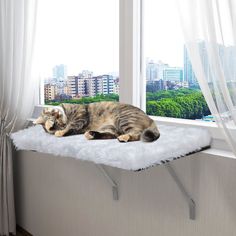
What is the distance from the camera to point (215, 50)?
1.25 meters

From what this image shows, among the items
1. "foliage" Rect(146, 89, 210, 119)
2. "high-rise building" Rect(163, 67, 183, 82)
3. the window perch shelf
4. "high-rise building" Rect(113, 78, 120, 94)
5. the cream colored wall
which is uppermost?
"high-rise building" Rect(163, 67, 183, 82)

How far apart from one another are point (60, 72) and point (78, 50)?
0.92 ft

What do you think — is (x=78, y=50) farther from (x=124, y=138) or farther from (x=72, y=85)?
(x=124, y=138)

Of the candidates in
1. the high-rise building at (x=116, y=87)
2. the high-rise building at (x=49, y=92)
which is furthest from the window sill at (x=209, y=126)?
the high-rise building at (x=49, y=92)

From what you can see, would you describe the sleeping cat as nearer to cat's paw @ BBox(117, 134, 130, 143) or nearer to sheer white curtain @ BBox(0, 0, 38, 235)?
cat's paw @ BBox(117, 134, 130, 143)

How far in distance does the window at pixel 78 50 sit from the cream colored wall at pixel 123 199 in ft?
1.63

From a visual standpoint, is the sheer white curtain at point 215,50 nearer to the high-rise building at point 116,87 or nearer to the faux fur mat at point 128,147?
the faux fur mat at point 128,147

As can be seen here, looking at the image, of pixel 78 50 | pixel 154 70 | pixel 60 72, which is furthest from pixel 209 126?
pixel 60 72

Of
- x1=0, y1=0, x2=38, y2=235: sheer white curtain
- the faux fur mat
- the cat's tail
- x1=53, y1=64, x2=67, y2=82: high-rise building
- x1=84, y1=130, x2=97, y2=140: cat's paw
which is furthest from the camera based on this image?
x1=53, y1=64, x2=67, y2=82: high-rise building

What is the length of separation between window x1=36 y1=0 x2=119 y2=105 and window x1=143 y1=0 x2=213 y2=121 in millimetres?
258

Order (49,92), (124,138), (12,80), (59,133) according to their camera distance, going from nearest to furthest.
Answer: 1. (124,138)
2. (59,133)
3. (12,80)
4. (49,92)

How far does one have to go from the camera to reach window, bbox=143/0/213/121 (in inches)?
68.5

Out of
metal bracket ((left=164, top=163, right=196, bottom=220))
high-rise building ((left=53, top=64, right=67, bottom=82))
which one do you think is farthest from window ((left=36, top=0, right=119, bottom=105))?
metal bracket ((left=164, top=163, right=196, bottom=220))

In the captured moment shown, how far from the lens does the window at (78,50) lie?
2150 mm
